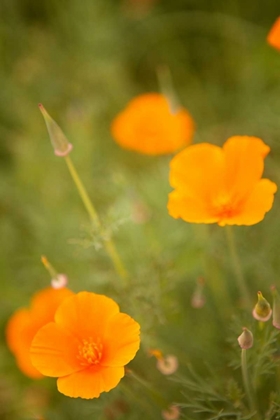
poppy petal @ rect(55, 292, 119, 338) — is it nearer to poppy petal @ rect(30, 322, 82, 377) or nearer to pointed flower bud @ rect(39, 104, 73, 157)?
poppy petal @ rect(30, 322, 82, 377)

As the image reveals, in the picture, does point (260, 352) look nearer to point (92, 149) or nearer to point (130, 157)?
point (92, 149)

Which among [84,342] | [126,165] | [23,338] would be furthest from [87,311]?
[126,165]

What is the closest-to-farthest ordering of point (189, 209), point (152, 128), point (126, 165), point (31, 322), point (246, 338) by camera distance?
point (246, 338)
point (189, 209)
point (31, 322)
point (152, 128)
point (126, 165)

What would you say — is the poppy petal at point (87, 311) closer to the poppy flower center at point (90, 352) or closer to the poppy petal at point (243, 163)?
the poppy flower center at point (90, 352)

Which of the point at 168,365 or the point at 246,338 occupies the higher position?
the point at 246,338

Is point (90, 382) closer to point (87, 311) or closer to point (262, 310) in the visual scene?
point (87, 311)

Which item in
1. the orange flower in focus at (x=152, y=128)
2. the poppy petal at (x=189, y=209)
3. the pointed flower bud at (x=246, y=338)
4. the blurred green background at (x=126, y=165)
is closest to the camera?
the pointed flower bud at (x=246, y=338)

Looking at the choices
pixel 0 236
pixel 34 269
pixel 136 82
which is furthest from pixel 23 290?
pixel 136 82

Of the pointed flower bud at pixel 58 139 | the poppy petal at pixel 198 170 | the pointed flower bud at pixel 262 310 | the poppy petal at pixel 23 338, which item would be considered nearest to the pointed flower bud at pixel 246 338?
the pointed flower bud at pixel 262 310
